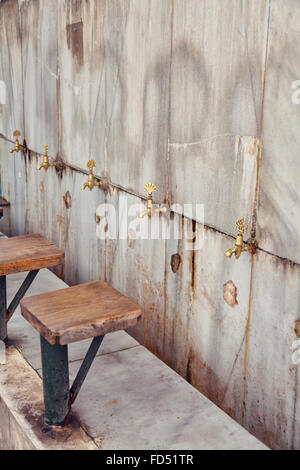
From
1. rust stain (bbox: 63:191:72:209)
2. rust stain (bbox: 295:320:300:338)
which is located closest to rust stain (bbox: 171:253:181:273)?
rust stain (bbox: 295:320:300:338)

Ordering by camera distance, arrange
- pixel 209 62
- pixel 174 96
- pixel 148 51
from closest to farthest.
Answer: pixel 209 62
pixel 174 96
pixel 148 51

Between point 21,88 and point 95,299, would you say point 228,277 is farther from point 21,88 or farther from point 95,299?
point 21,88

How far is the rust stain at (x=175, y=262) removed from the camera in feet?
15.0

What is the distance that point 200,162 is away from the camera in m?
4.09

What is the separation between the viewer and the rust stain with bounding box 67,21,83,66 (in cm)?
575

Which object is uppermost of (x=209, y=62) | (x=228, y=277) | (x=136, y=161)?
(x=209, y=62)

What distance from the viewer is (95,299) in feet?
13.4

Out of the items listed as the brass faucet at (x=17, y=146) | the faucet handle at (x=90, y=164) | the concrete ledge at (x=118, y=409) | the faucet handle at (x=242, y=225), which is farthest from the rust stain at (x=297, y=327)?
the brass faucet at (x=17, y=146)

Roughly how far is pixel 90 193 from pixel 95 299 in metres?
2.13

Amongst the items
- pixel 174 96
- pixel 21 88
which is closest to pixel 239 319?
pixel 174 96

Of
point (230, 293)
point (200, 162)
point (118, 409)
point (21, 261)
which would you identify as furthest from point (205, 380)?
point (21, 261)

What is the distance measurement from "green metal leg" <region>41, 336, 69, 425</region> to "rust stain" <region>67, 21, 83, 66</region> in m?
3.30

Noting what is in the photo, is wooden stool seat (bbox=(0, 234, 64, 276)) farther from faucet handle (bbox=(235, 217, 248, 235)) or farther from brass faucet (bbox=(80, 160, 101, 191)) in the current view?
faucet handle (bbox=(235, 217, 248, 235))

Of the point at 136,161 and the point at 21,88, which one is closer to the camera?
the point at 136,161
